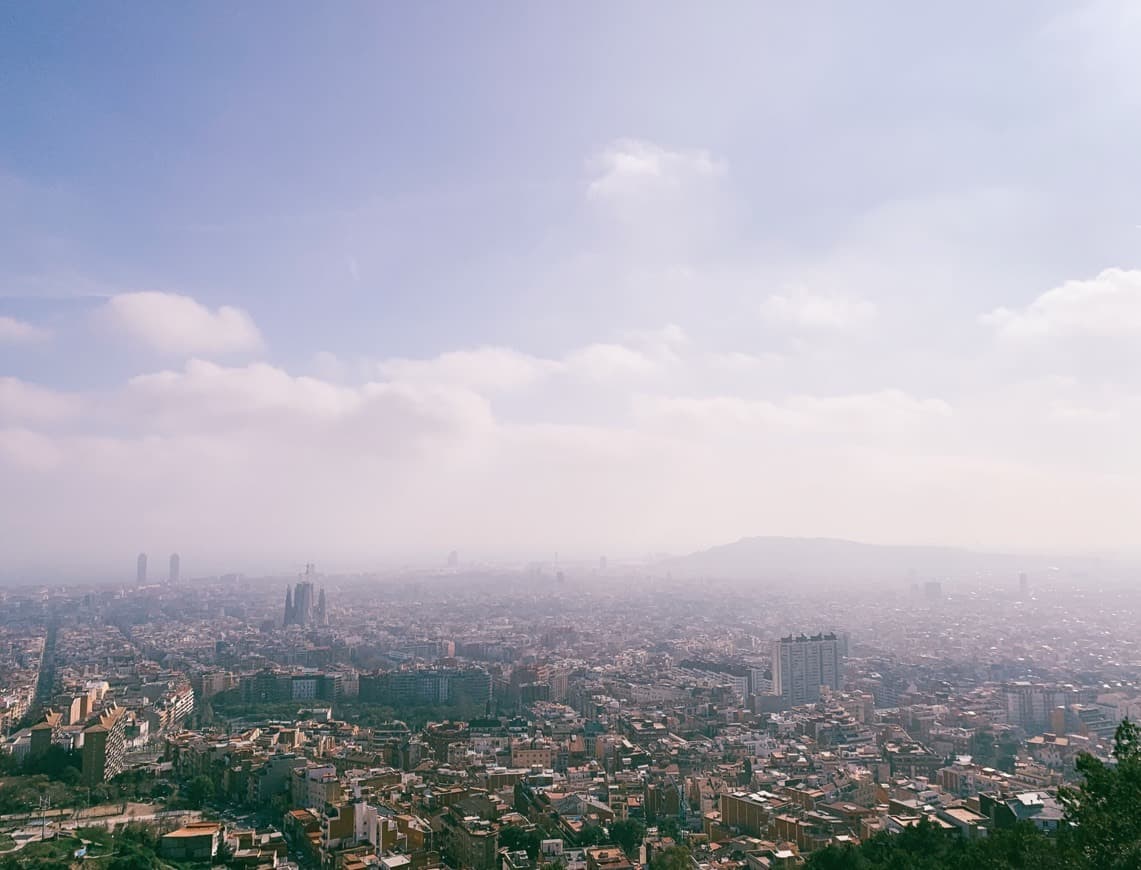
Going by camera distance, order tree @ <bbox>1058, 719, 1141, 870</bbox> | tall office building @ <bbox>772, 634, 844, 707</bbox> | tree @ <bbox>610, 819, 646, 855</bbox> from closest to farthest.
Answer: tree @ <bbox>1058, 719, 1141, 870</bbox>
tree @ <bbox>610, 819, 646, 855</bbox>
tall office building @ <bbox>772, 634, 844, 707</bbox>

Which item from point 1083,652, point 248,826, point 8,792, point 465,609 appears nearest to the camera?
point 248,826

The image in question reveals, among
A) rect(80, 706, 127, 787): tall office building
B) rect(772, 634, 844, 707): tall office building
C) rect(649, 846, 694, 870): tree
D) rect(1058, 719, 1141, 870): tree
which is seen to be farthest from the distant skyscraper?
rect(1058, 719, 1141, 870): tree

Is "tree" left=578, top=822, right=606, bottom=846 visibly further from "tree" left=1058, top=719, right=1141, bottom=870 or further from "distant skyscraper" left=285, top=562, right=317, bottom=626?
"distant skyscraper" left=285, top=562, right=317, bottom=626

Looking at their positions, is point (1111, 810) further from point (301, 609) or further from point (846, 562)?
point (846, 562)

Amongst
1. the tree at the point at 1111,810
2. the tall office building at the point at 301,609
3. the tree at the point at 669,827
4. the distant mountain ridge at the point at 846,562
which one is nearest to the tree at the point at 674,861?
the tree at the point at 669,827

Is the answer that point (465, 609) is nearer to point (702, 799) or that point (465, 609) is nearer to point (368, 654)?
point (368, 654)

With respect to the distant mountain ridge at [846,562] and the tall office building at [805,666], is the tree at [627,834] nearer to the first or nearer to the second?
the tall office building at [805,666]

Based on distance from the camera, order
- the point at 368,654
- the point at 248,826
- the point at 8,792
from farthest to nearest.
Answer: the point at 368,654
the point at 8,792
the point at 248,826

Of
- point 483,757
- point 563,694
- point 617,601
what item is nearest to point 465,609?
point 617,601
